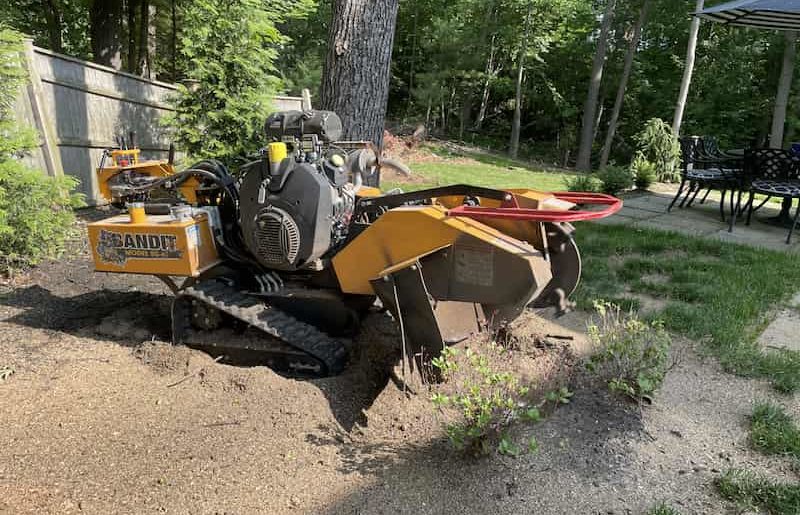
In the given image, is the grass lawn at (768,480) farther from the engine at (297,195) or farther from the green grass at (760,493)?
the engine at (297,195)

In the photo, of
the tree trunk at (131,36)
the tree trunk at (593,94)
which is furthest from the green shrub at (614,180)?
the tree trunk at (593,94)

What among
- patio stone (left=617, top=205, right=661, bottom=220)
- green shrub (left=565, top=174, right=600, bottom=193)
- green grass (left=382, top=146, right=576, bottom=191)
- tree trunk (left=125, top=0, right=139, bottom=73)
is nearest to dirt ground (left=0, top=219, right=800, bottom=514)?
patio stone (left=617, top=205, right=661, bottom=220)

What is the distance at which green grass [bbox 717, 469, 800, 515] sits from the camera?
2.20 meters

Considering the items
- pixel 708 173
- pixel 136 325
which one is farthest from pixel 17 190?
pixel 708 173

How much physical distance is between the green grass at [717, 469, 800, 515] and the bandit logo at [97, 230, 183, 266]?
3.17m

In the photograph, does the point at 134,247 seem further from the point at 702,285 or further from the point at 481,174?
the point at 481,174

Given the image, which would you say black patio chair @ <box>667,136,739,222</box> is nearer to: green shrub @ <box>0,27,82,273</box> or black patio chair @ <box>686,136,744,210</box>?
black patio chair @ <box>686,136,744,210</box>

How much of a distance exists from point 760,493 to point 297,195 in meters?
2.66

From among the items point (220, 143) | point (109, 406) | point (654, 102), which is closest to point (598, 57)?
point (654, 102)

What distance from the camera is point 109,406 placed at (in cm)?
298

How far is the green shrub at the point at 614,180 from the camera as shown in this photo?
9.73 meters

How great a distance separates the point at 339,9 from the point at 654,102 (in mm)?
21746

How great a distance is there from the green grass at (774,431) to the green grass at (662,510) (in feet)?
2.41

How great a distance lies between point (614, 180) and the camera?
31.9 feet
